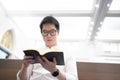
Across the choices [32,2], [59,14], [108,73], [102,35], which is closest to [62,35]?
[102,35]

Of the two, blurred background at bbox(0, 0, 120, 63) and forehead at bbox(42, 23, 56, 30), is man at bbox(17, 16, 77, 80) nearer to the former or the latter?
forehead at bbox(42, 23, 56, 30)

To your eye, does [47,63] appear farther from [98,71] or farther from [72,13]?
[72,13]

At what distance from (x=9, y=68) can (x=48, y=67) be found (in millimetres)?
883

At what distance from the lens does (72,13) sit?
16.5ft

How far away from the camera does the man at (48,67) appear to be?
3.92 feet

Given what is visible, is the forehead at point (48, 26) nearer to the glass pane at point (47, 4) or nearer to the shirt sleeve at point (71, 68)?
the shirt sleeve at point (71, 68)

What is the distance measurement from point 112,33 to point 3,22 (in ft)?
12.3

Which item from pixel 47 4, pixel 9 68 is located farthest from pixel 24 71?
Result: pixel 47 4

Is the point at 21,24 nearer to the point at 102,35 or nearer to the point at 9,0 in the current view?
the point at 9,0

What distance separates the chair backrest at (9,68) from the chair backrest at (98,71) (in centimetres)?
65

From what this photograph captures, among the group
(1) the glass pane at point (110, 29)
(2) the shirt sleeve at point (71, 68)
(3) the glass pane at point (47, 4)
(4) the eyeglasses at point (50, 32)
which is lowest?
(1) the glass pane at point (110, 29)

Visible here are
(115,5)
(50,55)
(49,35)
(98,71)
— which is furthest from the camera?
(115,5)

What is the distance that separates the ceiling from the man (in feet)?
9.30

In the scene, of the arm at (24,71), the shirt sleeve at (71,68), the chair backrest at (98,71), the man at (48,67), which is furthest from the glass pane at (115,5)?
the arm at (24,71)
